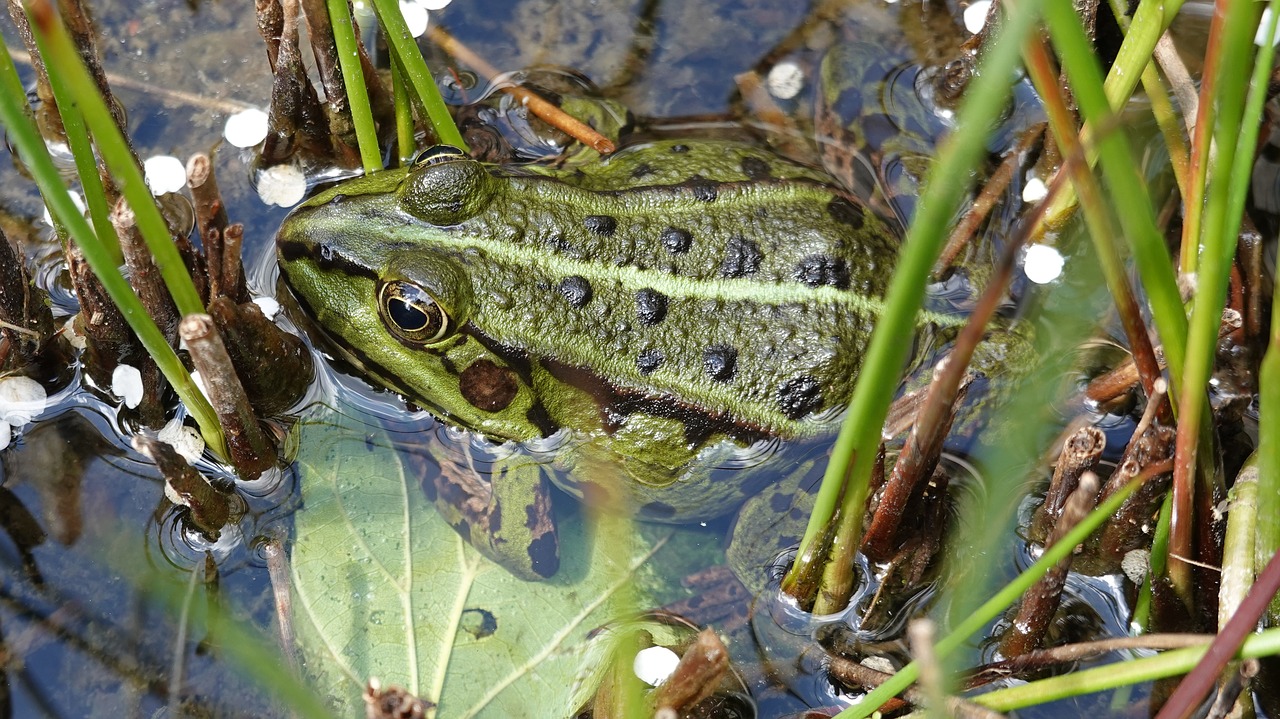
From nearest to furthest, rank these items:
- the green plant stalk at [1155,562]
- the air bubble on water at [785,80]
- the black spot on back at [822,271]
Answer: the green plant stalk at [1155,562] → the black spot on back at [822,271] → the air bubble on water at [785,80]

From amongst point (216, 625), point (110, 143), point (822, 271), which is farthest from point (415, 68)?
point (216, 625)

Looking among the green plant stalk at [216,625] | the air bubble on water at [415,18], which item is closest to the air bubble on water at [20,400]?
the green plant stalk at [216,625]

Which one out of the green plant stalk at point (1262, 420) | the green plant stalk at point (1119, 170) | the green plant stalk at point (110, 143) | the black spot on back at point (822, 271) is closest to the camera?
the green plant stalk at point (1119, 170)

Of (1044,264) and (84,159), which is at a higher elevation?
(84,159)

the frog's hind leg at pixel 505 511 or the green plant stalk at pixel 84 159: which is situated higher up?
the green plant stalk at pixel 84 159

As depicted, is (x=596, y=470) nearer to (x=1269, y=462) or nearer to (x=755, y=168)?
(x=755, y=168)

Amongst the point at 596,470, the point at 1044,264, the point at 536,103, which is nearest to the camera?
the point at 596,470

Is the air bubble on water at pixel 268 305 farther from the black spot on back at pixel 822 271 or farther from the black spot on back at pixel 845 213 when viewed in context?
the black spot on back at pixel 845 213
